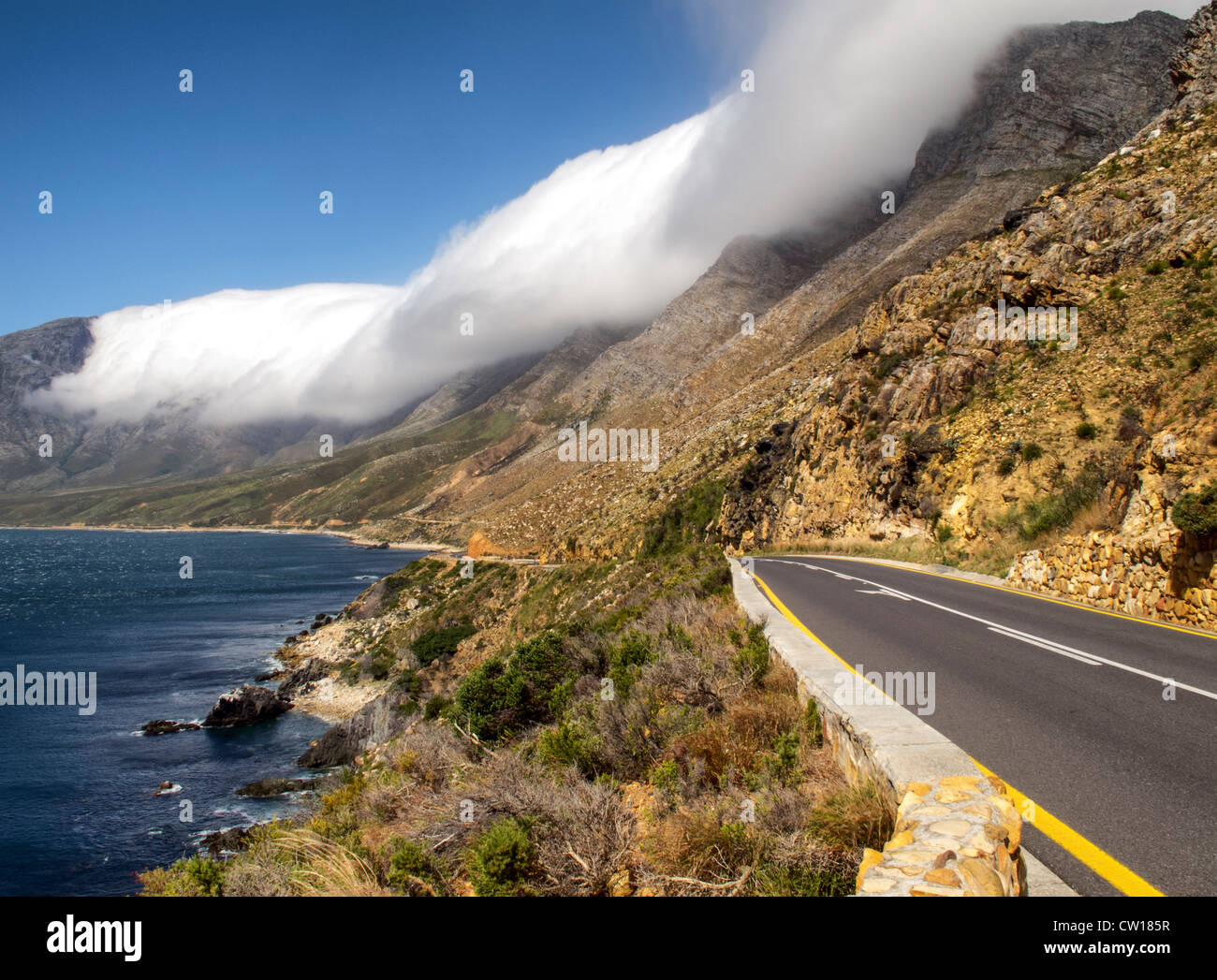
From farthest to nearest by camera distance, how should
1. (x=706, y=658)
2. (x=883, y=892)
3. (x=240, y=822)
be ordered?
(x=240, y=822), (x=706, y=658), (x=883, y=892)

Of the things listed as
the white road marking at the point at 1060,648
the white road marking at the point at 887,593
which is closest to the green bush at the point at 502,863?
the white road marking at the point at 1060,648

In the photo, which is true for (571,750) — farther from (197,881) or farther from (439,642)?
(439,642)

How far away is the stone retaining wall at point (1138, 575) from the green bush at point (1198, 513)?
477mm

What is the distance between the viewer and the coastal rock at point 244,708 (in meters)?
36.5

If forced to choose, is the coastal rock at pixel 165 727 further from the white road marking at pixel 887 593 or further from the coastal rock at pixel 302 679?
the white road marking at pixel 887 593

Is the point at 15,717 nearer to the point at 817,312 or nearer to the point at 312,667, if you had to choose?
the point at 312,667

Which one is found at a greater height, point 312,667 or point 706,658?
point 706,658

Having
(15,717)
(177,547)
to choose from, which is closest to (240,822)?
(15,717)

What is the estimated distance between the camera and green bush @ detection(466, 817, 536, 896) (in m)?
4.59

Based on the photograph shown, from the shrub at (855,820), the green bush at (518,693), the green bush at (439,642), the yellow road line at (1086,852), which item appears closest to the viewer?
the yellow road line at (1086,852)

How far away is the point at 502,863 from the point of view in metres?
4.66

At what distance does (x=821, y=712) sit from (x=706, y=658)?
2379 millimetres

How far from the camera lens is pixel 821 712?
586cm

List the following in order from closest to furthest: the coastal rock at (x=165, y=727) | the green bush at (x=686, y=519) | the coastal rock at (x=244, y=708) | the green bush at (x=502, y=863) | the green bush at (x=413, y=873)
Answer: the green bush at (x=502, y=863) → the green bush at (x=413, y=873) → the coastal rock at (x=165, y=727) → the coastal rock at (x=244, y=708) → the green bush at (x=686, y=519)
